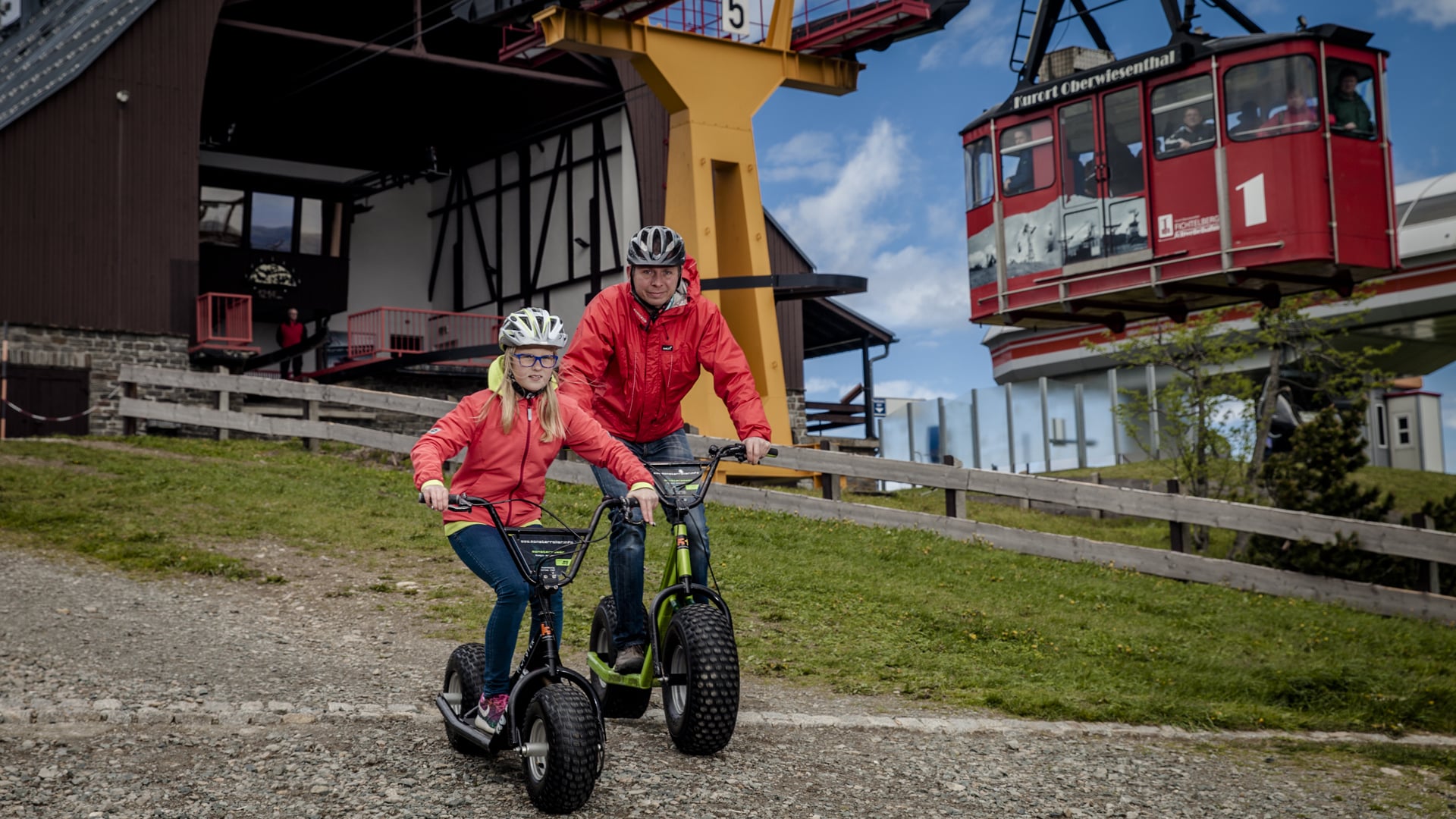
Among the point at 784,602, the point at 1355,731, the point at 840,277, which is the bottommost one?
the point at 1355,731

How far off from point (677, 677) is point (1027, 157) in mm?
12654

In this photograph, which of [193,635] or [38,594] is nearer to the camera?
[193,635]

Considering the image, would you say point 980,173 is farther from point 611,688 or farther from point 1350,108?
point 611,688

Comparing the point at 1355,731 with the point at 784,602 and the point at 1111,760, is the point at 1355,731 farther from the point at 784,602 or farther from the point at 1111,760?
the point at 784,602

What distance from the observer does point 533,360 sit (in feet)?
18.7

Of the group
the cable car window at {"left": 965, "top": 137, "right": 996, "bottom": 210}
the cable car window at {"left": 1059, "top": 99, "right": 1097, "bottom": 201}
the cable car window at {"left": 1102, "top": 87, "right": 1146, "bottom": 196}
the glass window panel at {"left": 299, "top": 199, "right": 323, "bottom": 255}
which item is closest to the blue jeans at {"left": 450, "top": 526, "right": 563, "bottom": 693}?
the cable car window at {"left": 1102, "top": 87, "right": 1146, "bottom": 196}

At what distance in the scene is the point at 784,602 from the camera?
11000 mm

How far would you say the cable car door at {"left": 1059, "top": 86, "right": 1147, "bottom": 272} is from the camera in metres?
16.2

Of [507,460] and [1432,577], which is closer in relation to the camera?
[507,460]

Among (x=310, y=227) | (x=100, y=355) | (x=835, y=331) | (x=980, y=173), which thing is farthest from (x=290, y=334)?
(x=980, y=173)

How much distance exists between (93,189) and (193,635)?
17.3 metres

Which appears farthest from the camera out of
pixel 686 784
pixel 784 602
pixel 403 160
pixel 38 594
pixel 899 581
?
pixel 403 160

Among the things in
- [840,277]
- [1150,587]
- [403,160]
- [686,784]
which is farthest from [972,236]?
[403,160]

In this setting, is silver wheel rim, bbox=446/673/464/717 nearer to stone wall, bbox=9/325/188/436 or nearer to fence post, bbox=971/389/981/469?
stone wall, bbox=9/325/188/436
